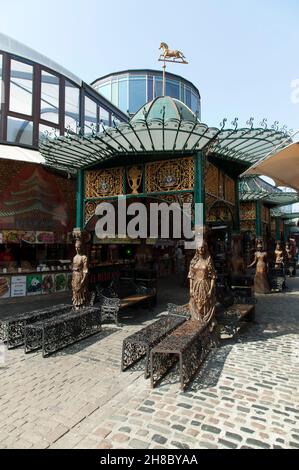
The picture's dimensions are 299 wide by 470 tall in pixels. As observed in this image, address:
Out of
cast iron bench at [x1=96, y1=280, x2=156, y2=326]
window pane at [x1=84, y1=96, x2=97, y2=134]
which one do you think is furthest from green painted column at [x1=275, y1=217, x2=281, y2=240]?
cast iron bench at [x1=96, y1=280, x2=156, y2=326]

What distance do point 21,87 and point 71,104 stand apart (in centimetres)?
243

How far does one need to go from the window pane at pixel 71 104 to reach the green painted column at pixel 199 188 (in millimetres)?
8200

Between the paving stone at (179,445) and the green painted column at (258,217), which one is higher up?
the green painted column at (258,217)

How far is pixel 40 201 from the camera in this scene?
1132cm

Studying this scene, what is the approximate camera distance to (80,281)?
28.1ft

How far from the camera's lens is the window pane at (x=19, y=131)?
1205cm

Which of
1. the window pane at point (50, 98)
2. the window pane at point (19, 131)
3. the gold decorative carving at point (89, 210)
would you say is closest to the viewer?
the gold decorative carving at point (89, 210)

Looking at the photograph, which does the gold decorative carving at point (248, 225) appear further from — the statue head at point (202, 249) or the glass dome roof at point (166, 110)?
the statue head at point (202, 249)

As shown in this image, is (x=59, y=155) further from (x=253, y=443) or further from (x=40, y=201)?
(x=253, y=443)

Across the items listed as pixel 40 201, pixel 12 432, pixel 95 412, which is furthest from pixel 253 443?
pixel 40 201

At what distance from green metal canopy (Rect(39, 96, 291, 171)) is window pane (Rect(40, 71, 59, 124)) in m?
4.84

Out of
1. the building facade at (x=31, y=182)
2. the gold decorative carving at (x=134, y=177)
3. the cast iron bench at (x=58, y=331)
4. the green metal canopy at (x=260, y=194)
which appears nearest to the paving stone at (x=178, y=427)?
the cast iron bench at (x=58, y=331)

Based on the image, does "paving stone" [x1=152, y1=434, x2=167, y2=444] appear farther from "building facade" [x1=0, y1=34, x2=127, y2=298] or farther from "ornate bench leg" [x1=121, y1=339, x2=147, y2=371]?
"building facade" [x1=0, y1=34, x2=127, y2=298]

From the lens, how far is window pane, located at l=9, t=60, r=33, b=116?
12164 millimetres
